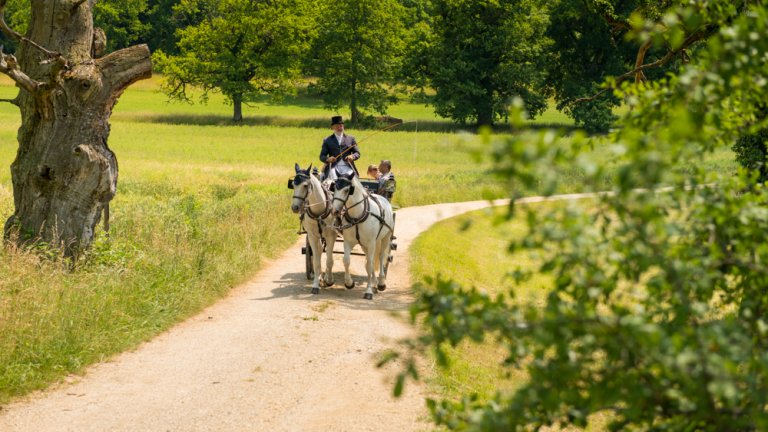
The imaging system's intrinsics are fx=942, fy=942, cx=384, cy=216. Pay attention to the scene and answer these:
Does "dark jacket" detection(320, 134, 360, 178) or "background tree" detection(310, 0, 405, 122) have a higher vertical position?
"background tree" detection(310, 0, 405, 122)

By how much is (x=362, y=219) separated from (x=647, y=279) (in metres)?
10.3

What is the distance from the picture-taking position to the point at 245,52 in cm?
7094

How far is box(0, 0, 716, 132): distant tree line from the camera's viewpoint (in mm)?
64062

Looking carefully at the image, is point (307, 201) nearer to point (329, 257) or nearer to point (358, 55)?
point (329, 257)

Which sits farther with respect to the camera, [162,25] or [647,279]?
[162,25]

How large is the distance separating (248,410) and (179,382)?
1183 millimetres

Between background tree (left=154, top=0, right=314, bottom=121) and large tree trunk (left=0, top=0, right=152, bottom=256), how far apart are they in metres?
56.1

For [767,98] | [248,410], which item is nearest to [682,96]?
[767,98]

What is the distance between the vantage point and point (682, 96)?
12.4 feet

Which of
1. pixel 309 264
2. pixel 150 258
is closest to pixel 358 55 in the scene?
pixel 309 264

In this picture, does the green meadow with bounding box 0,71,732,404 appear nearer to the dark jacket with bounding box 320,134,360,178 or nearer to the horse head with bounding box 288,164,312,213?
the dark jacket with bounding box 320,134,360,178

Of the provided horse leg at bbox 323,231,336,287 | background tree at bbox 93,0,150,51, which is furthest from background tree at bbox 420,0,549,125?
horse leg at bbox 323,231,336,287

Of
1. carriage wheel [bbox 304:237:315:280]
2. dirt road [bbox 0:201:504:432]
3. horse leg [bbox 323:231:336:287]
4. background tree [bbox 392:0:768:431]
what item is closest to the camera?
background tree [bbox 392:0:768:431]

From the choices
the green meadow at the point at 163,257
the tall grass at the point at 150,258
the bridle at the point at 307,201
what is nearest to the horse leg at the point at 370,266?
the bridle at the point at 307,201
